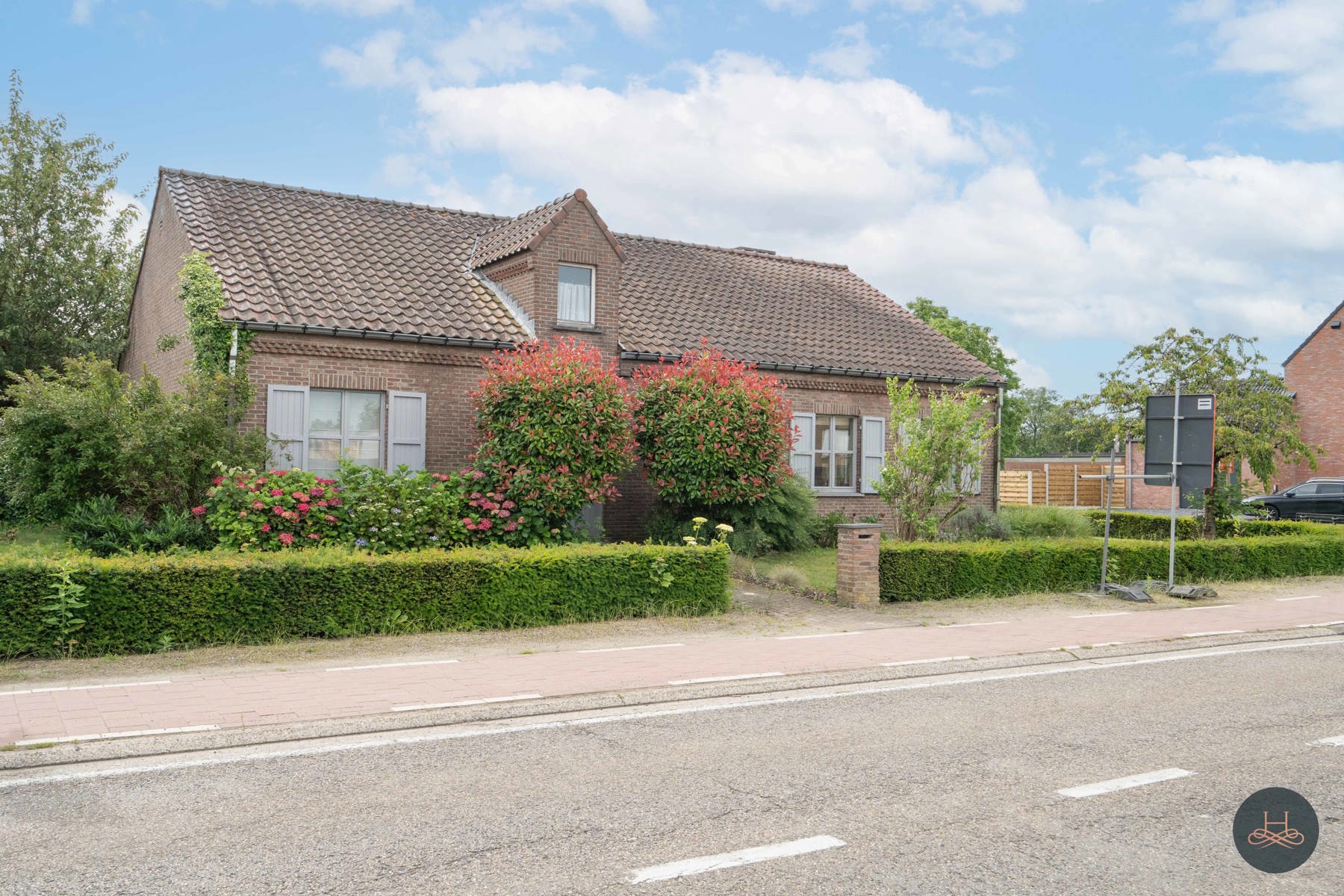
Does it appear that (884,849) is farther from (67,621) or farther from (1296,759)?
(67,621)

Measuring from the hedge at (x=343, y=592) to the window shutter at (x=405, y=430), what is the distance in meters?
5.66

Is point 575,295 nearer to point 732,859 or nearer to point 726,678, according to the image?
point 726,678

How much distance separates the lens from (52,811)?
5.78 metres

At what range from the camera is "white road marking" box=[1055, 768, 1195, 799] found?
6258 mm

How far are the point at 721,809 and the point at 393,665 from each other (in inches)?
194

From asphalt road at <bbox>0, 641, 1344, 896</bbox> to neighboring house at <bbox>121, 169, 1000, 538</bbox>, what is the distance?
10535mm

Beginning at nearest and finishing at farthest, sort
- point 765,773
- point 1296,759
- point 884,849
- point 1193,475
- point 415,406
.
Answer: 1. point 884,849
2. point 765,773
3. point 1296,759
4. point 1193,475
5. point 415,406

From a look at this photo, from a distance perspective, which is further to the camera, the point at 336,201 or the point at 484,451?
the point at 336,201

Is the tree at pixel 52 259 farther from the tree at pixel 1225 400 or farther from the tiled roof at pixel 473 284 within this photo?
the tree at pixel 1225 400

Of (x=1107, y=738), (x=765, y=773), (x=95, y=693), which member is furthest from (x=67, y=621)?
(x=1107, y=738)

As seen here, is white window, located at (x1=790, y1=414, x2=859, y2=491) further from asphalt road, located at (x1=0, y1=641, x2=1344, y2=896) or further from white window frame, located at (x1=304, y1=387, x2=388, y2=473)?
asphalt road, located at (x1=0, y1=641, x2=1344, y2=896)

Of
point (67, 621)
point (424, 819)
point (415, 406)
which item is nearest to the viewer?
point (424, 819)

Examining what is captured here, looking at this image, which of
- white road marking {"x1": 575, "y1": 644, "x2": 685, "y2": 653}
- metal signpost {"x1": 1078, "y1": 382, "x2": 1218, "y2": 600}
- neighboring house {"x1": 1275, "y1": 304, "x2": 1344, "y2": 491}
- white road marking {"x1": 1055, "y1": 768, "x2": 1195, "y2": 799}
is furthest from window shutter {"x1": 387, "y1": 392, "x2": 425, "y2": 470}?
neighboring house {"x1": 1275, "y1": 304, "x2": 1344, "y2": 491}

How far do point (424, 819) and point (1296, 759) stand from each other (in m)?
5.64
